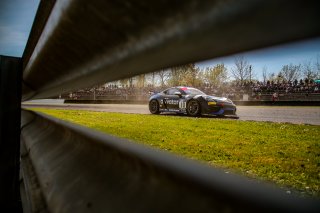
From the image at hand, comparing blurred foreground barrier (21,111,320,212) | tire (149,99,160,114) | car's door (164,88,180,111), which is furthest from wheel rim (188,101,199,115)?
blurred foreground barrier (21,111,320,212)

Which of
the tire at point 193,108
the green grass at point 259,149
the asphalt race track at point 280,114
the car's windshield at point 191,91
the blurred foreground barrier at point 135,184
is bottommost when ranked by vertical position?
the green grass at point 259,149

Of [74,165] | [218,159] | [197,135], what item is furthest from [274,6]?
[197,135]

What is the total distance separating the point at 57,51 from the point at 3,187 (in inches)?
34.1

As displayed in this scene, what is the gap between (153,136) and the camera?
8164mm

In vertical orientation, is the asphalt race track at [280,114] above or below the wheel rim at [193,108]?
below

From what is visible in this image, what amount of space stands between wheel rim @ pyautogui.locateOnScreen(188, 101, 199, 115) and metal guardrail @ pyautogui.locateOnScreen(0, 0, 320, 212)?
13250mm

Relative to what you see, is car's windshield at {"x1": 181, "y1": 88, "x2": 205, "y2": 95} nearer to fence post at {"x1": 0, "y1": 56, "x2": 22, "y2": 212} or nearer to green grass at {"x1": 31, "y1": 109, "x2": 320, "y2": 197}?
green grass at {"x1": 31, "y1": 109, "x2": 320, "y2": 197}

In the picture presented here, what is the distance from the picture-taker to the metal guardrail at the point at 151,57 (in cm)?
24

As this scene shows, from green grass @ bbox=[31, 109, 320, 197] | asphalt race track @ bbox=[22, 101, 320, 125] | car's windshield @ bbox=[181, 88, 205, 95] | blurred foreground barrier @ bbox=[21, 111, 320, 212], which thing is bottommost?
green grass @ bbox=[31, 109, 320, 197]

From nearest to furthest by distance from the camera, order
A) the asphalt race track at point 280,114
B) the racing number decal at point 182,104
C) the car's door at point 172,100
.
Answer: the asphalt race track at point 280,114
the racing number decal at point 182,104
the car's door at point 172,100

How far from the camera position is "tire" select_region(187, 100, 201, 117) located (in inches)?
546

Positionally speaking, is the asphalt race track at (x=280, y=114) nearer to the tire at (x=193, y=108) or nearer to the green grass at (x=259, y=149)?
the tire at (x=193, y=108)

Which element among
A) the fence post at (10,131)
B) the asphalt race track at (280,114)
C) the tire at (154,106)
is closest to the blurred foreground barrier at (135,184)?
the fence post at (10,131)

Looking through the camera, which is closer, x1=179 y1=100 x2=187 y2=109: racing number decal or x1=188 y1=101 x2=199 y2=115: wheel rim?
A: x1=188 y1=101 x2=199 y2=115: wheel rim
